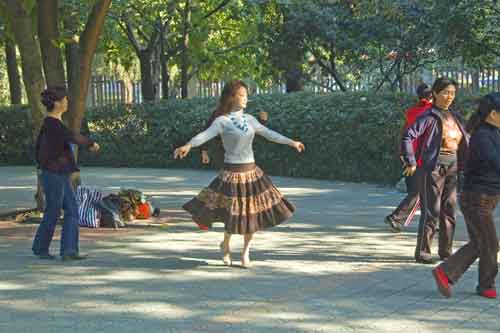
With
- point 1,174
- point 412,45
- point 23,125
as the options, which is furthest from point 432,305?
point 23,125

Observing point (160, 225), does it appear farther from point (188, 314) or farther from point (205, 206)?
point (188, 314)

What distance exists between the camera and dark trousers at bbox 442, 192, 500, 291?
7.03 metres

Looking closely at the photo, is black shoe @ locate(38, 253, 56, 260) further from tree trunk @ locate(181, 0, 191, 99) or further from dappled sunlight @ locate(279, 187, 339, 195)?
tree trunk @ locate(181, 0, 191, 99)

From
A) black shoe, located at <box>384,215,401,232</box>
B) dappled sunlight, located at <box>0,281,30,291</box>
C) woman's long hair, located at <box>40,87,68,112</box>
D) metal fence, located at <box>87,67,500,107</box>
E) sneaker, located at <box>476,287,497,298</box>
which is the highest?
metal fence, located at <box>87,67,500,107</box>

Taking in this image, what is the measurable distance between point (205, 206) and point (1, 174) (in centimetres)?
1061

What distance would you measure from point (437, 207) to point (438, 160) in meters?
0.42

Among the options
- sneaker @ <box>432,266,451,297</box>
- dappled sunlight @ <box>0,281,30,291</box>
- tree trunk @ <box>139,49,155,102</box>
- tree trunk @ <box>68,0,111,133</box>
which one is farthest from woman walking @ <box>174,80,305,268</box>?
tree trunk @ <box>139,49,155,102</box>

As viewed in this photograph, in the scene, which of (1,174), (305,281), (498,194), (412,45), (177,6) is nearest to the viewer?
(498,194)

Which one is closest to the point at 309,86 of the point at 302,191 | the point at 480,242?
the point at 302,191

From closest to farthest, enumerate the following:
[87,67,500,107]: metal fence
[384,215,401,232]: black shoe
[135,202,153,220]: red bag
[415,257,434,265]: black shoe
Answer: [415,257,434,265]: black shoe
[384,215,401,232]: black shoe
[135,202,153,220]: red bag
[87,67,500,107]: metal fence

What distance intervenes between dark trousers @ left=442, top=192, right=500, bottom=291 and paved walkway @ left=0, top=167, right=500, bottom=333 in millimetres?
205

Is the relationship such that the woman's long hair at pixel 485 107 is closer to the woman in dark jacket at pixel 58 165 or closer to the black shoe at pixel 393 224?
the black shoe at pixel 393 224

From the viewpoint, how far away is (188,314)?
6.69 metres

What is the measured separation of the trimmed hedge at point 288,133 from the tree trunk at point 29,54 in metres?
5.81
